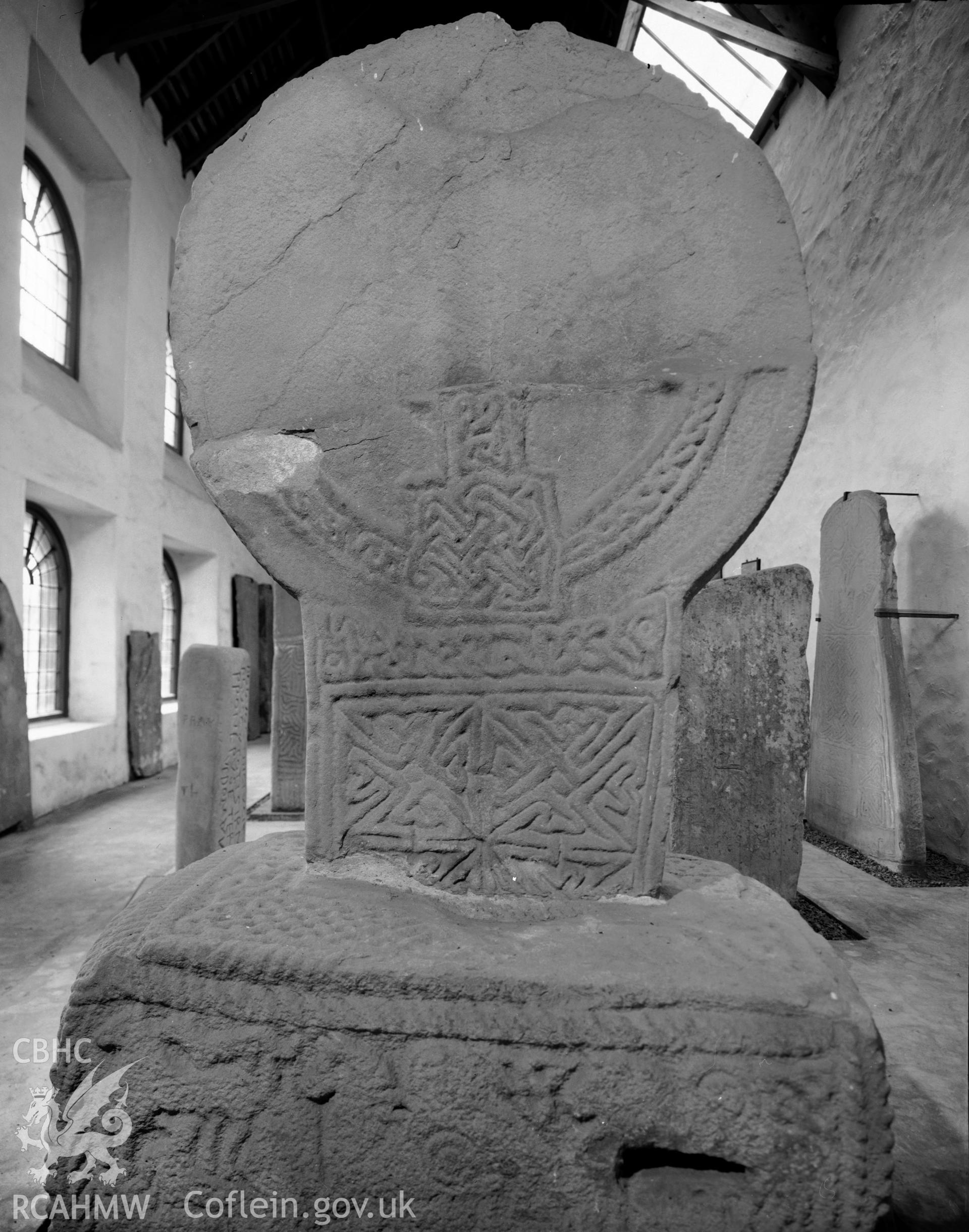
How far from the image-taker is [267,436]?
140cm

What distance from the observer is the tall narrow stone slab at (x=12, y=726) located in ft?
13.9

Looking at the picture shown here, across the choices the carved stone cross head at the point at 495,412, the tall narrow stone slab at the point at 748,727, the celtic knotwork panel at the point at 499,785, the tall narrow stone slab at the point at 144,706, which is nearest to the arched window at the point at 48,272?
the tall narrow stone slab at the point at 144,706

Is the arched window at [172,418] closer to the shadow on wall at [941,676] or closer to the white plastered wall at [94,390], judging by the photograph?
the white plastered wall at [94,390]

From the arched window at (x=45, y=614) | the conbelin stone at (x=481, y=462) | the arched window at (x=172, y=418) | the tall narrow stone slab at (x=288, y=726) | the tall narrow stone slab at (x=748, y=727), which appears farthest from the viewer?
the arched window at (x=172, y=418)

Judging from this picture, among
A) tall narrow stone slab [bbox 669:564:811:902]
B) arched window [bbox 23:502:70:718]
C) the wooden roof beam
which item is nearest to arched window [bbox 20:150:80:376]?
the wooden roof beam

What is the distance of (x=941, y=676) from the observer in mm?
3879

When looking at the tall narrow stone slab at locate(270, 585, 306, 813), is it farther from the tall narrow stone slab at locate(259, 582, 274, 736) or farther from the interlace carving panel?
the tall narrow stone slab at locate(259, 582, 274, 736)

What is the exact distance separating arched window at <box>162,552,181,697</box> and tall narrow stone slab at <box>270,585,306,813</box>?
11.7 feet

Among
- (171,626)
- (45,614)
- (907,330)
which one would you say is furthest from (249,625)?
(907,330)

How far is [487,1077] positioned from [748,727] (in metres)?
2.19

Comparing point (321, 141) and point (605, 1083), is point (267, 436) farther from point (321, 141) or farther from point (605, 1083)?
point (605, 1083)

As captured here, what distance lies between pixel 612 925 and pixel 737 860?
1.95 m

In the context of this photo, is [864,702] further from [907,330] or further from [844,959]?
[907,330]

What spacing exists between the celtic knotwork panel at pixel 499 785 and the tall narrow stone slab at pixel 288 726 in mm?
3615
